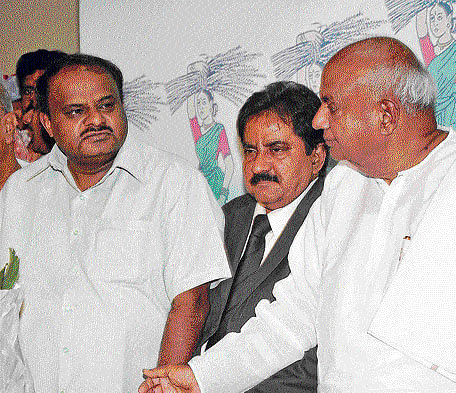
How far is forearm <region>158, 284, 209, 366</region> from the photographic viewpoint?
1.95 m

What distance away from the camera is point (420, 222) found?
1371 millimetres

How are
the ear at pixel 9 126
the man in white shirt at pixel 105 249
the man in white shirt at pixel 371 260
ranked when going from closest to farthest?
the man in white shirt at pixel 371 260
the man in white shirt at pixel 105 249
the ear at pixel 9 126

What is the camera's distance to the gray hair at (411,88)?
4.98 ft

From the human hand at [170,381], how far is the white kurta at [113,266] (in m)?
0.31

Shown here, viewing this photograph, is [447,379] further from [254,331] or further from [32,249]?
[32,249]

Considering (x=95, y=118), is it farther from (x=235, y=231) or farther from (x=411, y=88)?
(x=411, y=88)


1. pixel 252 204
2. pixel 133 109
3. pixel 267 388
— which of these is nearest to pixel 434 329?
pixel 267 388

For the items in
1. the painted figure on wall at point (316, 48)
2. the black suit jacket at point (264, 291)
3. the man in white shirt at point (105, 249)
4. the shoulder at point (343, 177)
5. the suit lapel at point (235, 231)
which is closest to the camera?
the shoulder at point (343, 177)

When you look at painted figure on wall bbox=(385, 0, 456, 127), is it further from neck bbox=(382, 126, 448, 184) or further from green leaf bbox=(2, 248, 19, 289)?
green leaf bbox=(2, 248, 19, 289)

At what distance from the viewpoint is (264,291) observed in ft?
6.51

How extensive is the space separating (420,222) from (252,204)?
3.43ft

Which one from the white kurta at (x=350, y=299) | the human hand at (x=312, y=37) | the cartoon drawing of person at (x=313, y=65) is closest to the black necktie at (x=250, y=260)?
the white kurta at (x=350, y=299)

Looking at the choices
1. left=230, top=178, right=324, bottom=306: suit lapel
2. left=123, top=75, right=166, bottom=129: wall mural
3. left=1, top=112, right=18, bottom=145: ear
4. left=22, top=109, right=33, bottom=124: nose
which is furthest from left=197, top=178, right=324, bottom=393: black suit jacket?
left=22, top=109, right=33, bottom=124: nose

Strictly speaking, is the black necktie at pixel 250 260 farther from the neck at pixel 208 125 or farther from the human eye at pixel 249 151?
the neck at pixel 208 125
